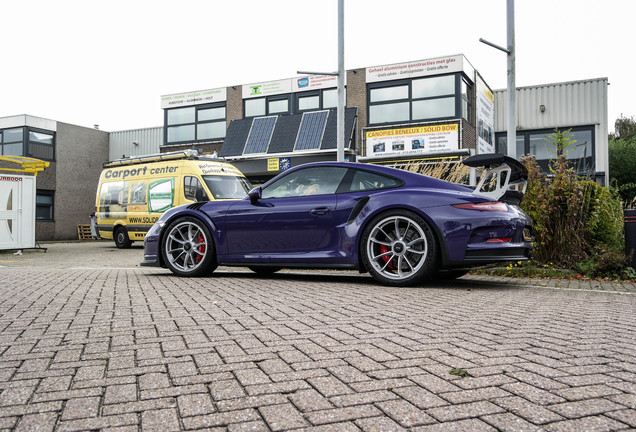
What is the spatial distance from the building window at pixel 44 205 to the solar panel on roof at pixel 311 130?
14073mm

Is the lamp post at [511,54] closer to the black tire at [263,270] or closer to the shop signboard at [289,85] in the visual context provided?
the black tire at [263,270]

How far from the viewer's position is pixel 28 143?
27250mm

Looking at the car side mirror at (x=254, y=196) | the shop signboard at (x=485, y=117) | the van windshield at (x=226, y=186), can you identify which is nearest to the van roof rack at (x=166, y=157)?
the van windshield at (x=226, y=186)

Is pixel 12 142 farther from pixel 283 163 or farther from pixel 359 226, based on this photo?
pixel 359 226

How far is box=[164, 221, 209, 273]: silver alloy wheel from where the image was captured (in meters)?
6.72

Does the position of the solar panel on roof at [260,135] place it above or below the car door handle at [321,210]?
above

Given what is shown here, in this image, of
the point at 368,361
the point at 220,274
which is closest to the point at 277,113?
the point at 220,274

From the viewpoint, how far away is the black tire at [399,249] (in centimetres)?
536

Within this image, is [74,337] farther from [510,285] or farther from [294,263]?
[510,285]

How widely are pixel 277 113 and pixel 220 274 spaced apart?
18281 millimetres

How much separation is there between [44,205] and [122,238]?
1346cm

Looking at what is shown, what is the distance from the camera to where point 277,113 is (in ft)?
80.4

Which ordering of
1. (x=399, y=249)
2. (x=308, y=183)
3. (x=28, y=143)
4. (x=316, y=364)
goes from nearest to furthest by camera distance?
1. (x=316, y=364)
2. (x=399, y=249)
3. (x=308, y=183)
4. (x=28, y=143)

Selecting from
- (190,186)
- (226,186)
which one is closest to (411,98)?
(226,186)
